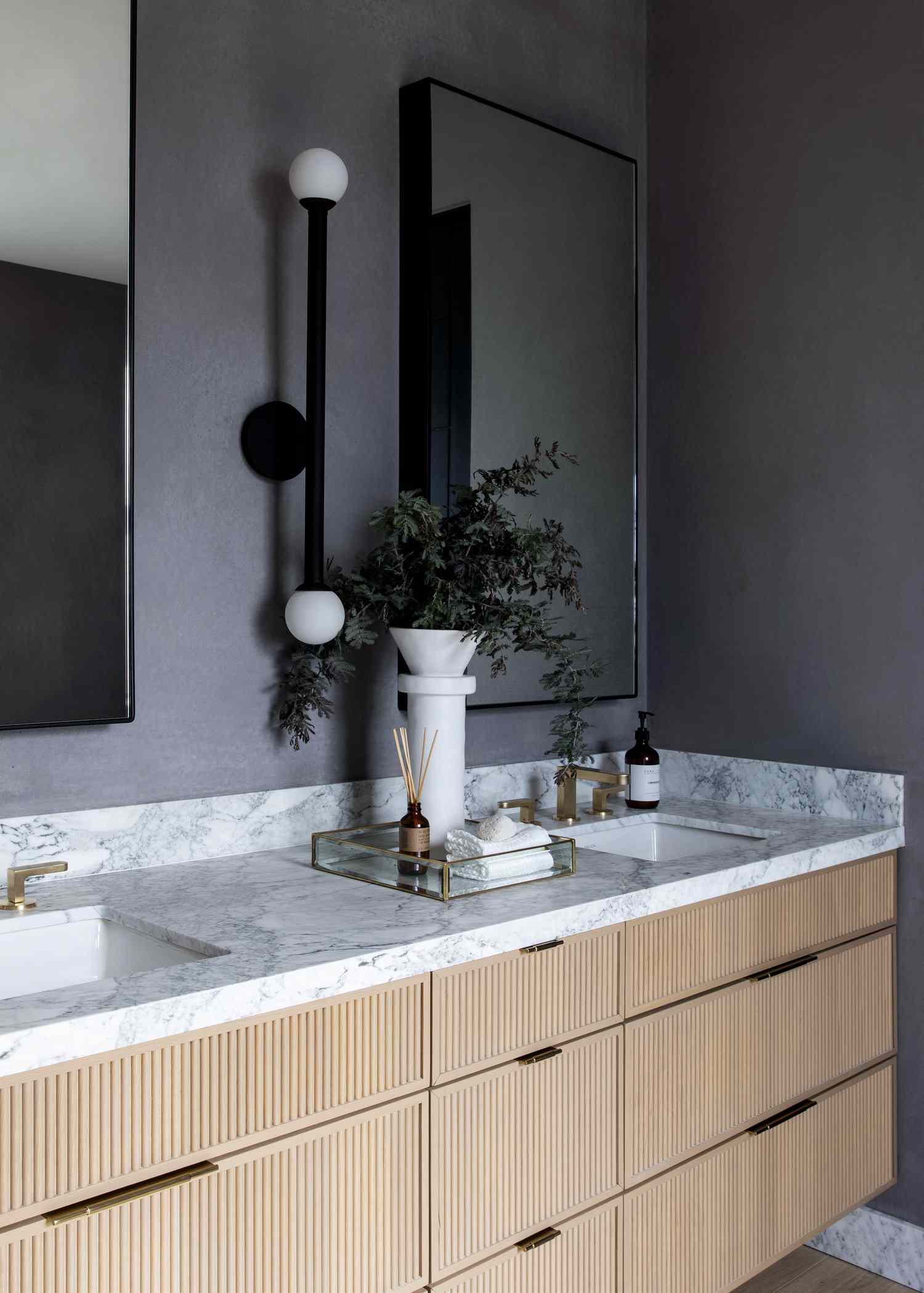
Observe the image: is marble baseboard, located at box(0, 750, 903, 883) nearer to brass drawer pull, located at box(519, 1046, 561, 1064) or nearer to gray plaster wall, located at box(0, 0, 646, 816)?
gray plaster wall, located at box(0, 0, 646, 816)

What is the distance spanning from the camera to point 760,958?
202 cm

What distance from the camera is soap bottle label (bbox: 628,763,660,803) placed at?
2.49 m

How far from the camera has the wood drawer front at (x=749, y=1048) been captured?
1.81 m

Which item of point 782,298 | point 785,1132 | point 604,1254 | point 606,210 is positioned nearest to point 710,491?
point 782,298

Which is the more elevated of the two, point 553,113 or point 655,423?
point 553,113

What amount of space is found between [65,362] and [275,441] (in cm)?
41

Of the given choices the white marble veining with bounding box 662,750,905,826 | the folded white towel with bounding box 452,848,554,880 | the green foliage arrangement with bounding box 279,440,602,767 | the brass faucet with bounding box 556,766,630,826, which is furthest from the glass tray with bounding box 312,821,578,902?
the white marble veining with bounding box 662,750,905,826

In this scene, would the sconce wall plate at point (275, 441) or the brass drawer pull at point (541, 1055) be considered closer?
the brass drawer pull at point (541, 1055)

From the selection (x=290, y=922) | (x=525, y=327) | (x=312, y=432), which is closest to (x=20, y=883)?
(x=290, y=922)

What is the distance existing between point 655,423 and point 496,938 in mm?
1637

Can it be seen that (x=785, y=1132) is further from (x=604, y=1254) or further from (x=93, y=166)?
(x=93, y=166)

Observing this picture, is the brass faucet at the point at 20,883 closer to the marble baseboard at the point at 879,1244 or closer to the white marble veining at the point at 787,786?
the white marble veining at the point at 787,786

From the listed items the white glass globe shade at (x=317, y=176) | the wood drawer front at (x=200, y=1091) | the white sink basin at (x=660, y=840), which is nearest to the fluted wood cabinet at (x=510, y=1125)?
the wood drawer front at (x=200, y=1091)

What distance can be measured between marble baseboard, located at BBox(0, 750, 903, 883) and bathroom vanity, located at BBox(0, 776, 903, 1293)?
47 mm
